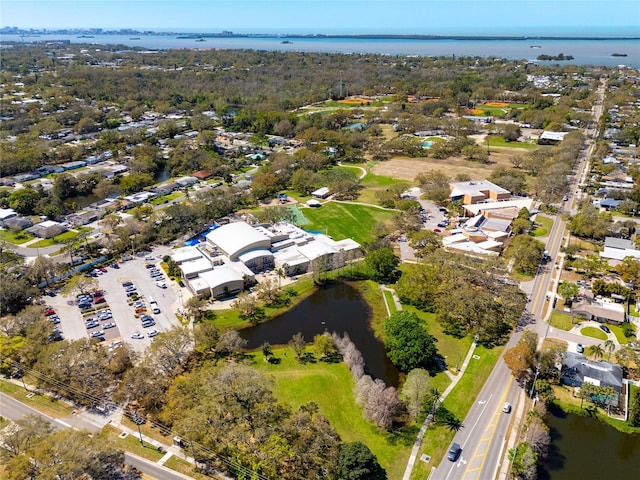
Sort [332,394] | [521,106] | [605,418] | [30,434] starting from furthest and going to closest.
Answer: [521,106] → [332,394] → [605,418] → [30,434]

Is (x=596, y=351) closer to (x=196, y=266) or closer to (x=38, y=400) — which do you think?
(x=196, y=266)

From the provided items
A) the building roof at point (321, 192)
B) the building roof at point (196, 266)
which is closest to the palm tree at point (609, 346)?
the building roof at point (196, 266)

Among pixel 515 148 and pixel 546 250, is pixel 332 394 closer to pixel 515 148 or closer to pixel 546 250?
pixel 546 250

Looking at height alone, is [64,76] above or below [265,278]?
above

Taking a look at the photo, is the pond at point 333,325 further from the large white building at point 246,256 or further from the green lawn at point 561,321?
the green lawn at point 561,321

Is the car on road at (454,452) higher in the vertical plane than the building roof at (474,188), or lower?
lower

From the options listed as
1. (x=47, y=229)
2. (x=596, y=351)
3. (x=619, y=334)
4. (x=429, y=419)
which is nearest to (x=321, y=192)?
(x=47, y=229)

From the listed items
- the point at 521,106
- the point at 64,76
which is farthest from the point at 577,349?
the point at 64,76
